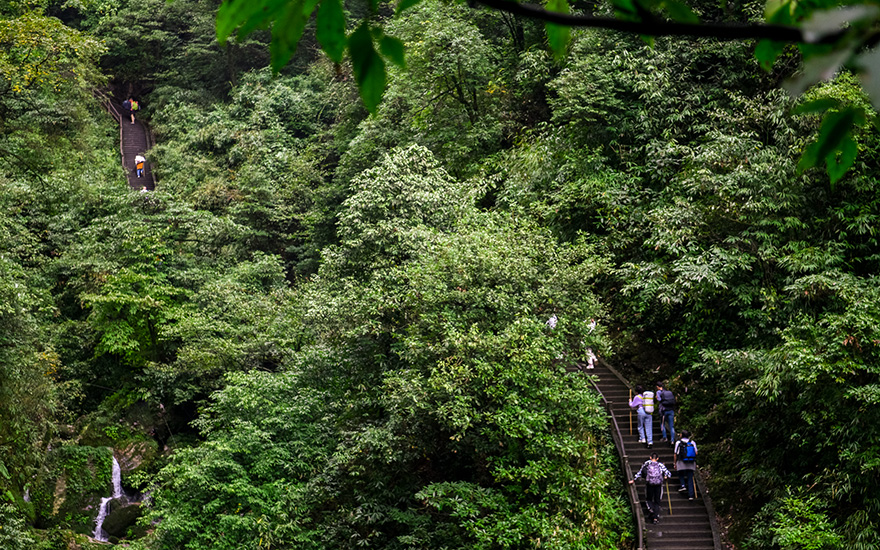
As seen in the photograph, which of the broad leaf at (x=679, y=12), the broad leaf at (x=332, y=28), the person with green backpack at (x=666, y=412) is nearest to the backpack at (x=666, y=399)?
the person with green backpack at (x=666, y=412)

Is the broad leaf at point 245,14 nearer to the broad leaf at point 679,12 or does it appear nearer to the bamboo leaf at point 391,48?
the bamboo leaf at point 391,48

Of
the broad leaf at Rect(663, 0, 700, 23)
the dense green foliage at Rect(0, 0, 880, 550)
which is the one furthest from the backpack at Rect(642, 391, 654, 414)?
the broad leaf at Rect(663, 0, 700, 23)

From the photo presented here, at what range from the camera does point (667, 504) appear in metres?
11.3

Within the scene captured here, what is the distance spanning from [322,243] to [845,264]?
1365 cm

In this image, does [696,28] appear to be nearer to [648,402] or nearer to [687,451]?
[687,451]

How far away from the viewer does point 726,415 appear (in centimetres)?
1231

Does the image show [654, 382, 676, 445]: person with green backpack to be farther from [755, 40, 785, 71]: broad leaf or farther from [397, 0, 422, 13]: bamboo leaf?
[397, 0, 422, 13]: bamboo leaf

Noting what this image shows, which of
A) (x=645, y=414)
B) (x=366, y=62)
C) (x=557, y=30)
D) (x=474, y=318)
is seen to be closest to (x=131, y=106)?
(x=474, y=318)

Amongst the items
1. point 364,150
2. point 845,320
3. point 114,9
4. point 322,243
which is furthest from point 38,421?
point 114,9

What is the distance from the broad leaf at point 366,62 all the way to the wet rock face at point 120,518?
1519cm

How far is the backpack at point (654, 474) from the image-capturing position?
10.6m

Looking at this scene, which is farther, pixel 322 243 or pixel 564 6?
pixel 322 243

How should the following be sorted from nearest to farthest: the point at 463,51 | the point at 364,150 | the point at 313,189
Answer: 1. the point at 463,51
2. the point at 364,150
3. the point at 313,189

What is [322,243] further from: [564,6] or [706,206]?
[564,6]
